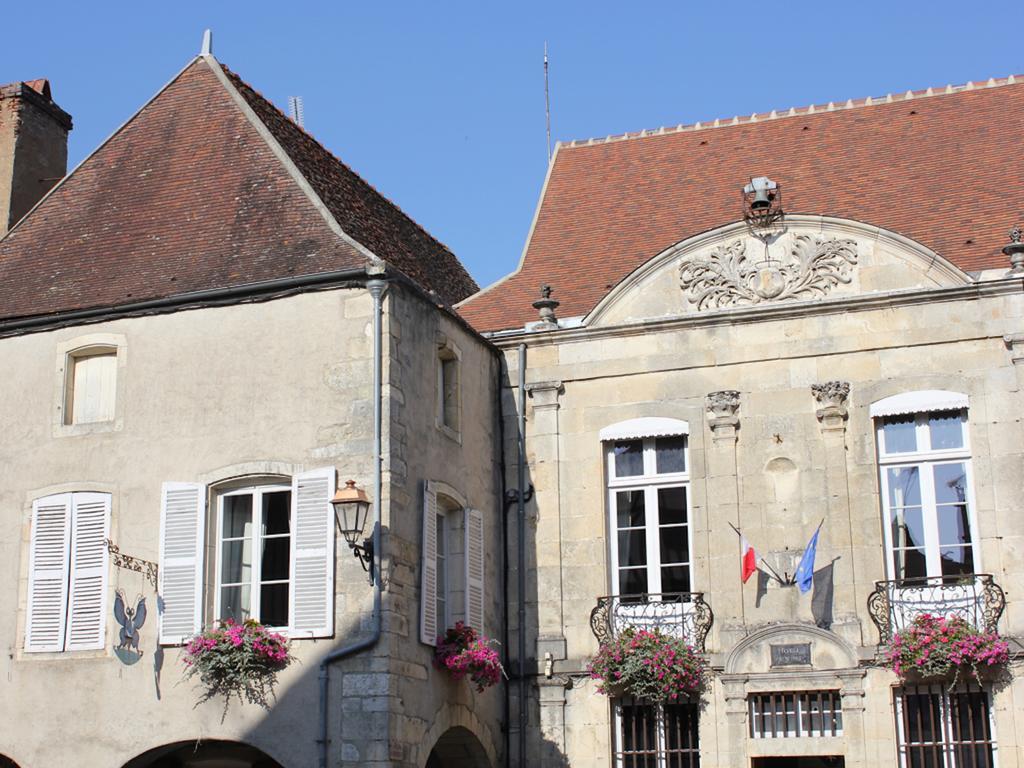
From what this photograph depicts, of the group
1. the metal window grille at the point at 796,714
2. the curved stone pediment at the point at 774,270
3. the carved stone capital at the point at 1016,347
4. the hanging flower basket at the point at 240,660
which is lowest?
the metal window grille at the point at 796,714

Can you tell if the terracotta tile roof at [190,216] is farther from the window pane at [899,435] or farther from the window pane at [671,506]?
the window pane at [899,435]

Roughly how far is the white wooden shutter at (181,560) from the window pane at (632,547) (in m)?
3.74

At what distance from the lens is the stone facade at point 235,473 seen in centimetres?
1096

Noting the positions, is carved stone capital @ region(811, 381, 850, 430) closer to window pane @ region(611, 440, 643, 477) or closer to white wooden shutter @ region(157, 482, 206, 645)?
window pane @ region(611, 440, 643, 477)

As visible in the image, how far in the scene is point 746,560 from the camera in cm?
1241

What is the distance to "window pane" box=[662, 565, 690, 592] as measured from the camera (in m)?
12.9

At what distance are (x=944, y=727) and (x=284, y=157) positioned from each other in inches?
292

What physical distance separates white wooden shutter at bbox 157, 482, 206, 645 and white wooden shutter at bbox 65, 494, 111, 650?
54 centimetres

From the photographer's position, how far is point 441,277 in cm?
1619

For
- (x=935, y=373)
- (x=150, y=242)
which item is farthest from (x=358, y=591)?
(x=935, y=373)

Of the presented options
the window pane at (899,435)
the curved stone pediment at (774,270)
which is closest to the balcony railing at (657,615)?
the window pane at (899,435)

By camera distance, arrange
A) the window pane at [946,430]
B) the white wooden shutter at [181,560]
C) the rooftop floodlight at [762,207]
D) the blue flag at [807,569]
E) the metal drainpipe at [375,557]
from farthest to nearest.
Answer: the rooftop floodlight at [762,207]
the window pane at [946,430]
the blue flag at [807,569]
the white wooden shutter at [181,560]
the metal drainpipe at [375,557]

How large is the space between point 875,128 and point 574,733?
728 cm

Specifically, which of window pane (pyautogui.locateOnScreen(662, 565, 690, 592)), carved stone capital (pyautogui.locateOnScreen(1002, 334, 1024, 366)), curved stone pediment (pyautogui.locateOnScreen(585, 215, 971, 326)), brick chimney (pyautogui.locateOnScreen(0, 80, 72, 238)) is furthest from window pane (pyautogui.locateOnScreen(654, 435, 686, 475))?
brick chimney (pyautogui.locateOnScreen(0, 80, 72, 238))
